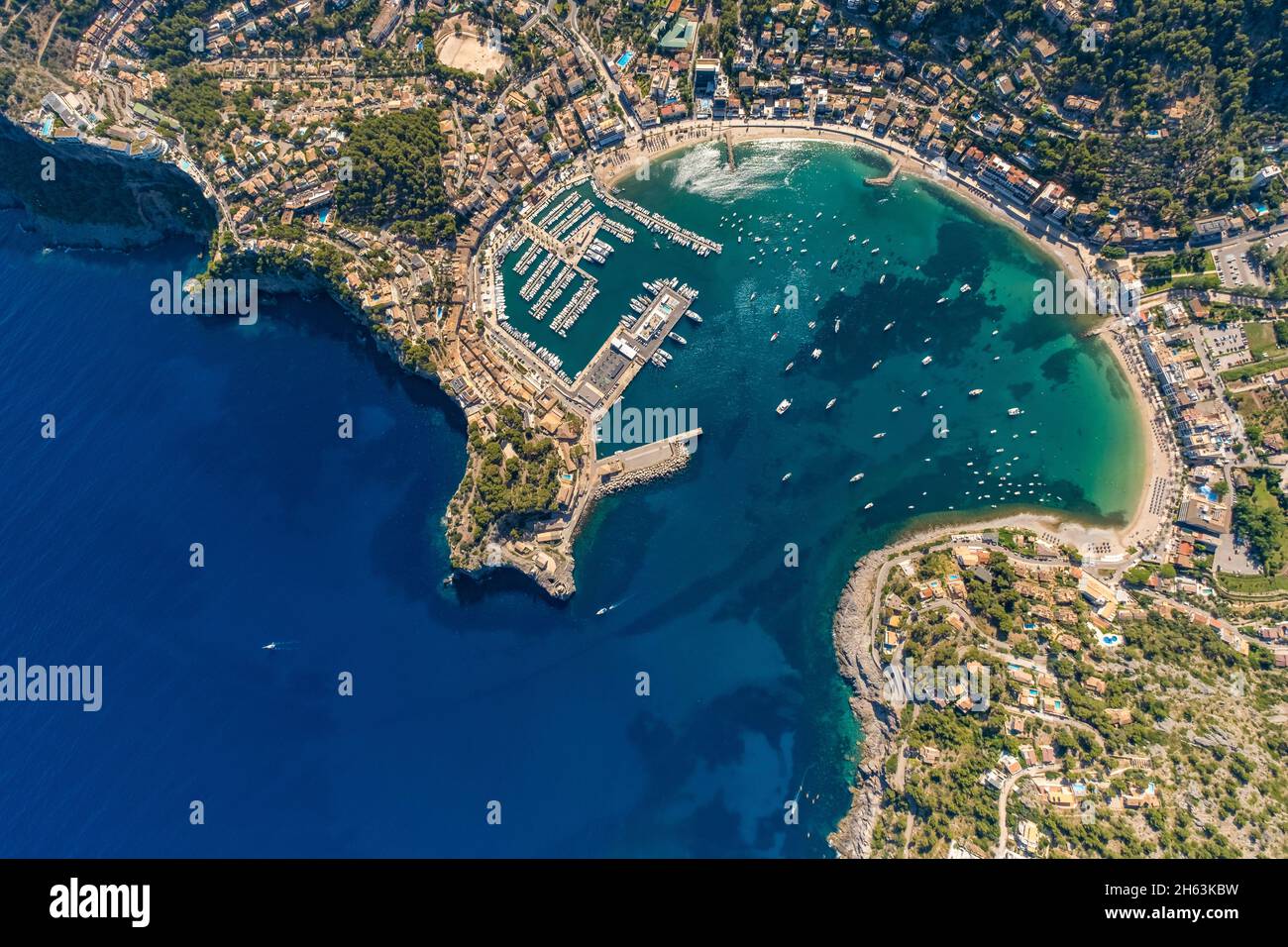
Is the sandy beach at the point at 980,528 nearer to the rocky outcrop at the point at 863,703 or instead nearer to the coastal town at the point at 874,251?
the rocky outcrop at the point at 863,703

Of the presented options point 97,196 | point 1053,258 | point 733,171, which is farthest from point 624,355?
point 97,196

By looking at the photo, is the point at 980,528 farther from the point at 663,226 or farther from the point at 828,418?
the point at 663,226

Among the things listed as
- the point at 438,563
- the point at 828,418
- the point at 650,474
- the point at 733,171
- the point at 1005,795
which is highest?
the point at 733,171

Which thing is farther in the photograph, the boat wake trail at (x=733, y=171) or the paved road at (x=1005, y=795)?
the boat wake trail at (x=733, y=171)

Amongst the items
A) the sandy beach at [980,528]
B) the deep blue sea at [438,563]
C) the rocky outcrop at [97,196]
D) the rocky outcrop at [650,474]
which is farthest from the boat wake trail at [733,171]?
the rocky outcrop at [97,196]

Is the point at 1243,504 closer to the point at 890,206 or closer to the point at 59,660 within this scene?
the point at 890,206

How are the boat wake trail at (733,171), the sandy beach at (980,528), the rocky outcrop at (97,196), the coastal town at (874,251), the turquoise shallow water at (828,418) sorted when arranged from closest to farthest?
the coastal town at (874,251), the sandy beach at (980,528), the rocky outcrop at (97,196), the turquoise shallow water at (828,418), the boat wake trail at (733,171)

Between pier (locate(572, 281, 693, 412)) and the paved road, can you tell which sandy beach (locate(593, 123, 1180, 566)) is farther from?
the paved road
